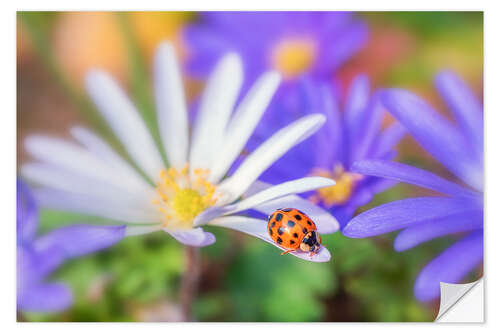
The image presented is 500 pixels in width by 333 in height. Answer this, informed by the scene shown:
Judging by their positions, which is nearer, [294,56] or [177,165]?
[177,165]

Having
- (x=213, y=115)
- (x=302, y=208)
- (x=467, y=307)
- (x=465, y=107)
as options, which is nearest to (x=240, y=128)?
(x=213, y=115)

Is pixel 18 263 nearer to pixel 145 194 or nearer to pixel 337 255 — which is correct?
pixel 145 194

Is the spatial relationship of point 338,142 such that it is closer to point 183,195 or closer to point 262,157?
point 262,157

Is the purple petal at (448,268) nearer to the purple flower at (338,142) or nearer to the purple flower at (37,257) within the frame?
the purple flower at (338,142)

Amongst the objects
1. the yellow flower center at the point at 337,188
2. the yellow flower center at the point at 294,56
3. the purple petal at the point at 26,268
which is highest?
the yellow flower center at the point at 294,56

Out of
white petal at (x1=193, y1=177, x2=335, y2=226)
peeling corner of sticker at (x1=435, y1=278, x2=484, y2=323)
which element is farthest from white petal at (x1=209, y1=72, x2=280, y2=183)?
peeling corner of sticker at (x1=435, y1=278, x2=484, y2=323)

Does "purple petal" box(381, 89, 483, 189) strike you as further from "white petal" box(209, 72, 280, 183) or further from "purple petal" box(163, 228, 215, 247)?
"purple petal" box(163, 228, 215, 247)

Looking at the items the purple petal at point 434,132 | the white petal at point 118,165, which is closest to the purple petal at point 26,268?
the white petal at point 118,165
